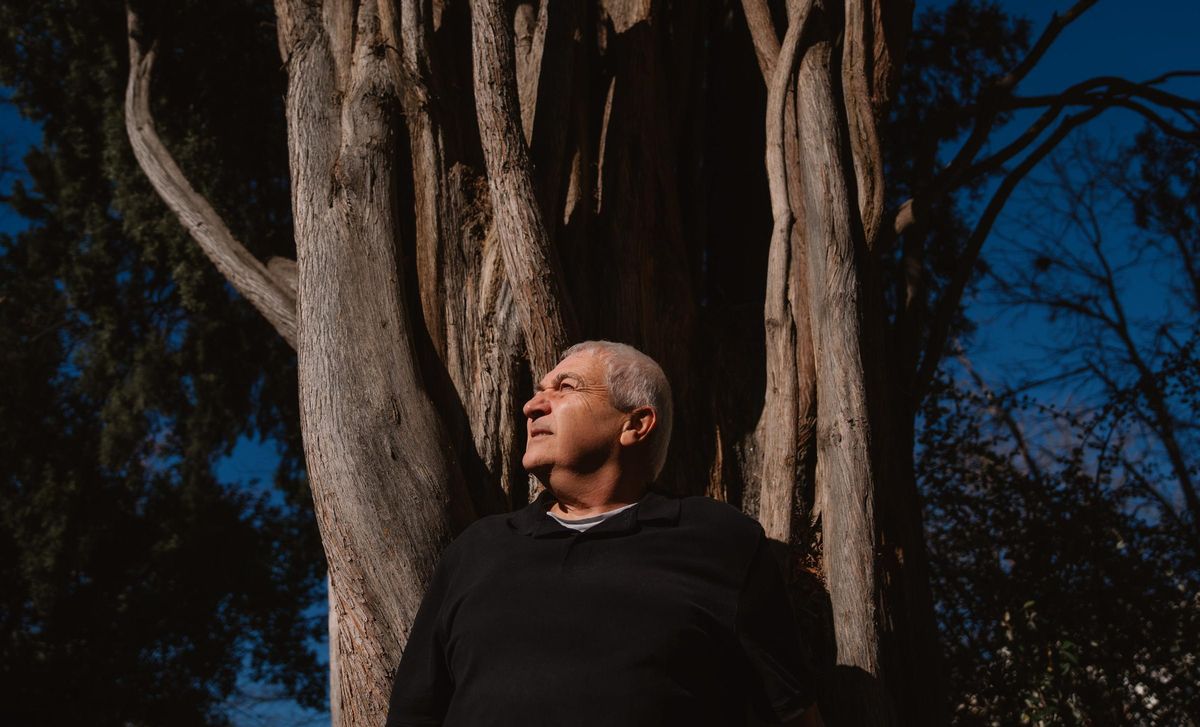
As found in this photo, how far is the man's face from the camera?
2.29m

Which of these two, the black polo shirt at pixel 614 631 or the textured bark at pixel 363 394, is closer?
the black polo shirt at pixel 614 631

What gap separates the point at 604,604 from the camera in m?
2.03

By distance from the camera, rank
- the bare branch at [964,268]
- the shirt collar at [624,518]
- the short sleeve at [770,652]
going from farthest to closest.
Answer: the bare branch at [964,268], the shirt collar at [624,518], the short sleeve at [770,652]

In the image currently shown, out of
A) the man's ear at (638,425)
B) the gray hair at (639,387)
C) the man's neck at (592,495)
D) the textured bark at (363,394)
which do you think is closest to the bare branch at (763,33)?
the textured bark at (363,394)

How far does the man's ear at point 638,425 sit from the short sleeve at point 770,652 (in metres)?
0.37

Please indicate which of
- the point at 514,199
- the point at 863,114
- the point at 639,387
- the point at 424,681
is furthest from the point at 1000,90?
the point at 424,681

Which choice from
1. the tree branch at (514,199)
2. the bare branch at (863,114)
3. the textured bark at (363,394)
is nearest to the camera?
the textured bark at (363,394)

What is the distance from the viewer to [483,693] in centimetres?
200

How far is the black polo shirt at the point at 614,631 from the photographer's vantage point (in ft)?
6.43

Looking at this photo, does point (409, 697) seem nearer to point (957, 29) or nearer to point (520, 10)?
point (520, 10)

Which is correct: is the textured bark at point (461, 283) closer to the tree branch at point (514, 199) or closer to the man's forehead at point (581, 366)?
the tree branch at point (514, 199)

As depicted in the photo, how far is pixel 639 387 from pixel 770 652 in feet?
2.12

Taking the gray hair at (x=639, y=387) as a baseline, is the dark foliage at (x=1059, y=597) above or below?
below

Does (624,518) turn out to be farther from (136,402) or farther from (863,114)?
(136,402)
